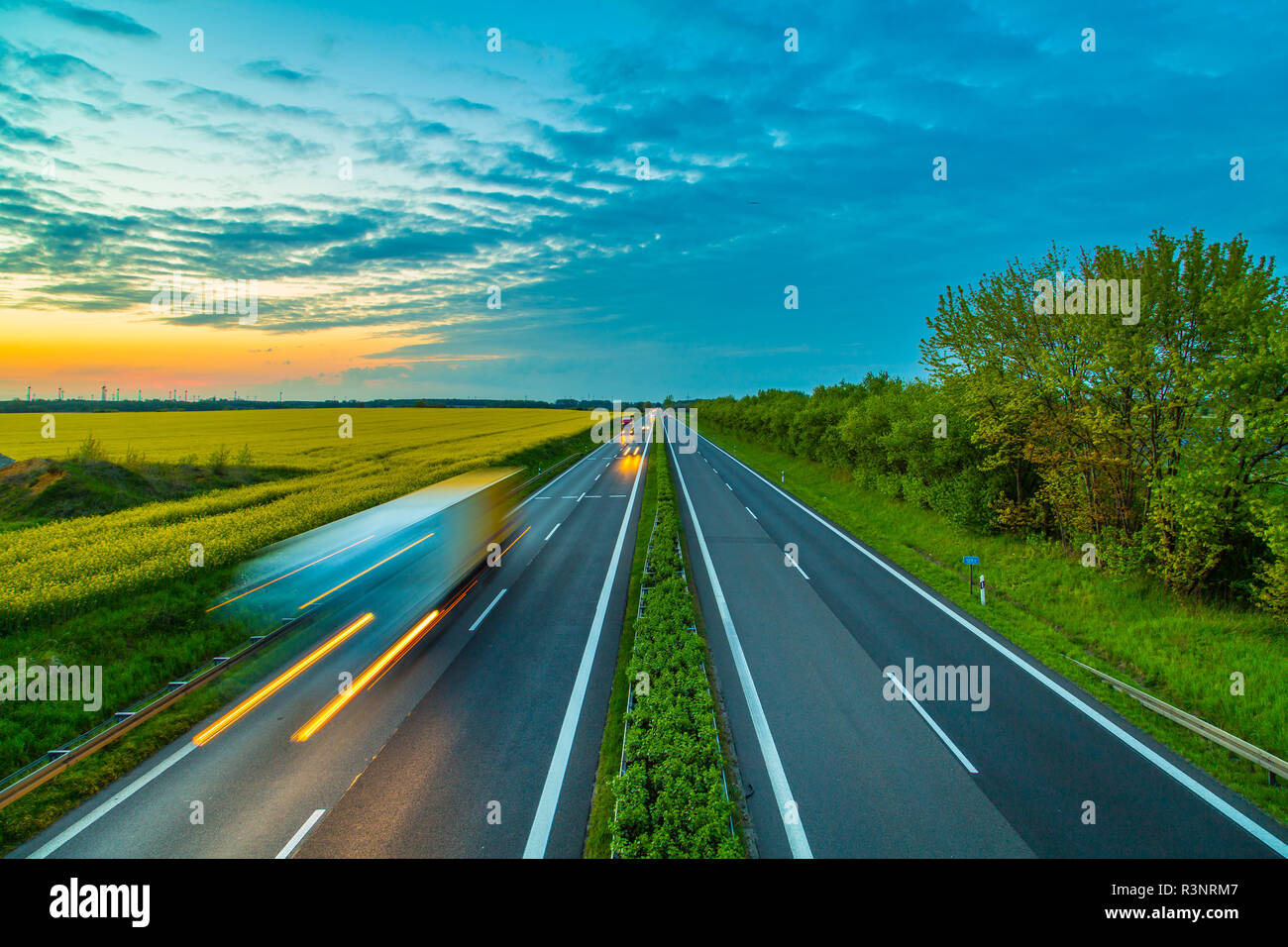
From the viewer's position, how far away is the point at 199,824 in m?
8.62

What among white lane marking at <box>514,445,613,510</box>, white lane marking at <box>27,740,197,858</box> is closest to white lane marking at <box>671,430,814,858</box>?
white lane marking at <box>27,740,197,858</box>

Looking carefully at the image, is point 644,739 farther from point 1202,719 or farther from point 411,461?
point 411,461

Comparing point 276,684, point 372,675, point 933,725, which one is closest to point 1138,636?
point 933,725

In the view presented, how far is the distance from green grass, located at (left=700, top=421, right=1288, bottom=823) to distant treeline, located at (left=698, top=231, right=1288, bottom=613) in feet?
2.59

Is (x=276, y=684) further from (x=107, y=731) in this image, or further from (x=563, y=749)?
(x=563, y=749)

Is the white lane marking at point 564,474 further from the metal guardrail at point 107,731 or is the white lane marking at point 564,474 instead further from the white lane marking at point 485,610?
the metal guardrail at point 107,731

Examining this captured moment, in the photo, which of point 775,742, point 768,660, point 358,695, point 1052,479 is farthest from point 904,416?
point 358,695

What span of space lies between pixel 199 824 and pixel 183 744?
305 cm

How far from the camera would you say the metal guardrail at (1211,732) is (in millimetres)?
8680

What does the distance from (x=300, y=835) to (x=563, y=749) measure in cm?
409

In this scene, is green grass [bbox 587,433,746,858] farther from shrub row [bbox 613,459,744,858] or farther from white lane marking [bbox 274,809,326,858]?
white lane marking [bbox 274,809,326,858]

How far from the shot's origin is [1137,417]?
16141mm

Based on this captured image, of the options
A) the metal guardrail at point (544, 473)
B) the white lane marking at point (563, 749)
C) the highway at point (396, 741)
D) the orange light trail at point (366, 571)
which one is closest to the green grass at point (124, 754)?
the highway at point (396, 741)

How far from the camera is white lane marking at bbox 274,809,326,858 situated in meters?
7.96
